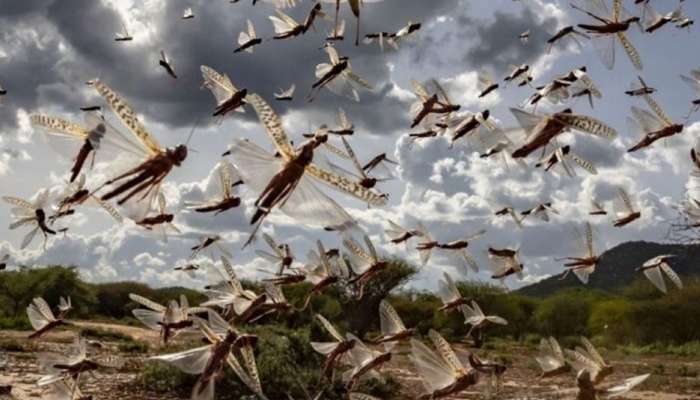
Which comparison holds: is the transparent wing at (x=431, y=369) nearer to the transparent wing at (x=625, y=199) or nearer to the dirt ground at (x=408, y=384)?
the transparent wing at (x=625, y=199)

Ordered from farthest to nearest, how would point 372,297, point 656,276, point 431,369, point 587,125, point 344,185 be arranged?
point 372,297 → point 656,276 → point 431,369 → point 587,125 → point 344,185

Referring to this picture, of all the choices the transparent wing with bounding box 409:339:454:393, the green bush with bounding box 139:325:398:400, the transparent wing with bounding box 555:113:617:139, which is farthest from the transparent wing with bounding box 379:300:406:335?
the green bush with bounding box 139:325:398:400

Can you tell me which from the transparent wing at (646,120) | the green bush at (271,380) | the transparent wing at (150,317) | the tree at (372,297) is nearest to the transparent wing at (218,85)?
the transparent wing at (150,317)

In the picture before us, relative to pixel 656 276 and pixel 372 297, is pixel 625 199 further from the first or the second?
pixel 372 297

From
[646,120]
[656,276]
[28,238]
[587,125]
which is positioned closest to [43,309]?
[28,238]

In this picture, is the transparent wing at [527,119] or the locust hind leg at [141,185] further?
the transparent wing at [527,119]

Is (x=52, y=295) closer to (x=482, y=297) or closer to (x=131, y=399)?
(x=482, y=297)

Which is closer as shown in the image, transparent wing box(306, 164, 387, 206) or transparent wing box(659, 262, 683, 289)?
transparent wing box(306, 164, 387, 206)

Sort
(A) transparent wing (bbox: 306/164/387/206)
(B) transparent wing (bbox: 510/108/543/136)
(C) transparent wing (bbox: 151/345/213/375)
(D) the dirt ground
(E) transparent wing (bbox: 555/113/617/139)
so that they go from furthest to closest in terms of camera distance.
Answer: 1. (D) the dirt ground
2. (B) transparent wing (bbox: 510/108/543/136)
3. (E) transparent wing (bbox: 555/113/617/139)
4. (C) transparent wing (bbox: 151/345/213/375)
5. (A) transparent wing (bbox: 306/164/387/206)

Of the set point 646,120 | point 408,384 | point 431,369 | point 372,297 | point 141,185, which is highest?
point 141,185

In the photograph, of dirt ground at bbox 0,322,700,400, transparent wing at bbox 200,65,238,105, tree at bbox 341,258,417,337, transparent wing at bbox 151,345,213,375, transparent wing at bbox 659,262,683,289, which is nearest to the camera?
transparent wing at bbox 151,345,213,375

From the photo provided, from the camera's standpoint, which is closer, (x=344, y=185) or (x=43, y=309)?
(x=344, y=185)

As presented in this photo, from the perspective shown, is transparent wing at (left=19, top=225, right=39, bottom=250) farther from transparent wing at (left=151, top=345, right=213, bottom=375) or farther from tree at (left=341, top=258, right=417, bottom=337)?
tree at (left=341, top=258, right=417, bottom=337)

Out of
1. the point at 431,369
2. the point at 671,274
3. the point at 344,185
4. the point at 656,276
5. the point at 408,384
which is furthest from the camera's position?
the point at 408,384
